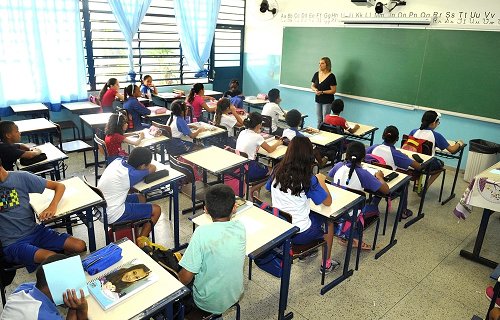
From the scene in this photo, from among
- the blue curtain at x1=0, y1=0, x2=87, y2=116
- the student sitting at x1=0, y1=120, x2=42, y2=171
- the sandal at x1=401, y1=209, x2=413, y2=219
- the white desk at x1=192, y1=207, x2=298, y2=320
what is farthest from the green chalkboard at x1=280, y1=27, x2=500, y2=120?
the student sitting at x1=0, y1=120, x2=42, y2=171

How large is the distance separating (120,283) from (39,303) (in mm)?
421

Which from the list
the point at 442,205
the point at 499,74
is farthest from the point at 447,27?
the point at 442,205

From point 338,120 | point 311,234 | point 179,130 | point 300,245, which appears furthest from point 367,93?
point 300,245

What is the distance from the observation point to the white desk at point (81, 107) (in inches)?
238

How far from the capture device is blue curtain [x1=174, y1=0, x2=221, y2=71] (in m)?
7.61

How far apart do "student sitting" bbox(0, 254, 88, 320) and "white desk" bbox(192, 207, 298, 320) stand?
95 cm

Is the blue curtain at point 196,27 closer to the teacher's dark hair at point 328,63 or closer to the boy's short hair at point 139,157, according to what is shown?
the teacher's dark hair at point 328,63

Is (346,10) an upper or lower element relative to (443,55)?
upper

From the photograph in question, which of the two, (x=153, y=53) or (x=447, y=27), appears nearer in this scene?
(x=447, y=27)

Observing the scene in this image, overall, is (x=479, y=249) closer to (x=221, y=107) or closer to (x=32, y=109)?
(x=221, y=107)

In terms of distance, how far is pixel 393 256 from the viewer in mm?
3559

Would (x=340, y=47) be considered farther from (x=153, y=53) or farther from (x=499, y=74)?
(x=153, y=53)

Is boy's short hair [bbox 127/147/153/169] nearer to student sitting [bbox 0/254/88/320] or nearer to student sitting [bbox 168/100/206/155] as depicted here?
student sitting [bbox 0/254/88/320]

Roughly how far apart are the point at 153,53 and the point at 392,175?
5.92m
